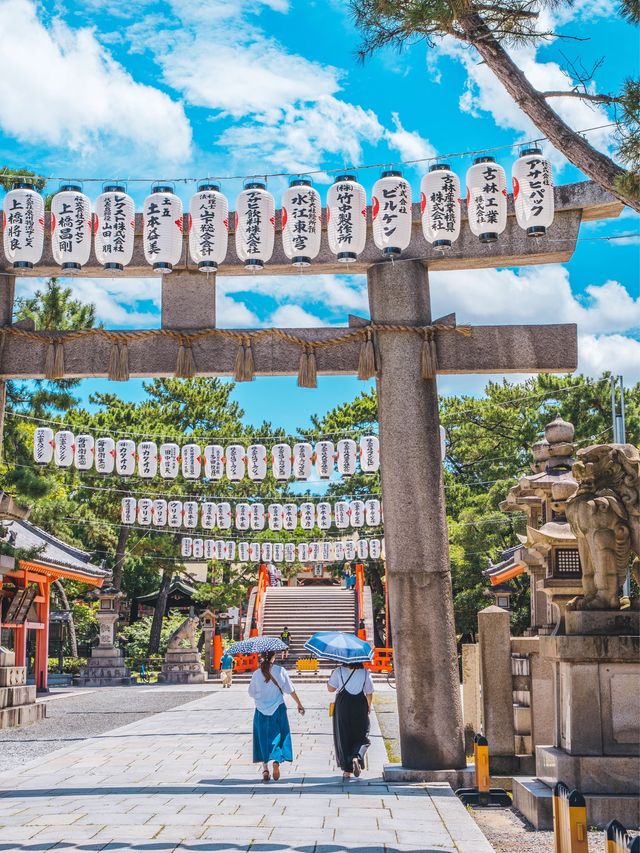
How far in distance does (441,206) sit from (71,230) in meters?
4.71

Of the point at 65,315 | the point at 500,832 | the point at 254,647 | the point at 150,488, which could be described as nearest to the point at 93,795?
the point at 254,647

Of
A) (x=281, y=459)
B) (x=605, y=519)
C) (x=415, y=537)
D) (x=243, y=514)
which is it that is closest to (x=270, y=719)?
(x=415, y=537)

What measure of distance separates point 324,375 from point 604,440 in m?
21.2

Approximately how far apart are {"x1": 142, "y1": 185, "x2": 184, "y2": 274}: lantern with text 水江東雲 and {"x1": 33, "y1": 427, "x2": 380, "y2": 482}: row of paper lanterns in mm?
12073

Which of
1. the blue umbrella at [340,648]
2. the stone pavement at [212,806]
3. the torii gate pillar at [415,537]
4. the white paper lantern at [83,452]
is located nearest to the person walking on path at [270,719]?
the stone pavement at [212,806]

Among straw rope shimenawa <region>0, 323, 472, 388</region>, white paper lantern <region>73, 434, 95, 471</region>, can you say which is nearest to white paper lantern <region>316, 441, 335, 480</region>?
white paper lantern <region>73, 434, 95, 471</region>

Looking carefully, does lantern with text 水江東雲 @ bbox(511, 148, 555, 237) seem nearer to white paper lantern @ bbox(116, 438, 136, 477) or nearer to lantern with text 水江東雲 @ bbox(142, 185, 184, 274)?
lantern with text 水江東雲 @ bbox(142, 185, 184, 274)

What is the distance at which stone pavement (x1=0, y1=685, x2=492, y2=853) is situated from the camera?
698cm

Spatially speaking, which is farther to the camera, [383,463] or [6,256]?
[6,256]

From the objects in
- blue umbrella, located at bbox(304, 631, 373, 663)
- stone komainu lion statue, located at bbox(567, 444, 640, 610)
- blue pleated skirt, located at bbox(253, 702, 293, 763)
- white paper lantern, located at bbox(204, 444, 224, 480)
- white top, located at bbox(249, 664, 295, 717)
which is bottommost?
blue pleated skirt, located at bbox(253, 702, 293, 763)

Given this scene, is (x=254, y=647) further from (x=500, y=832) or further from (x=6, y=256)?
(x=6, y=256)

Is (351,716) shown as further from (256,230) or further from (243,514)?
(243,514)

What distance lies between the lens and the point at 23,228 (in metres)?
11.8

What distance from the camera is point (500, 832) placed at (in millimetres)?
8297
